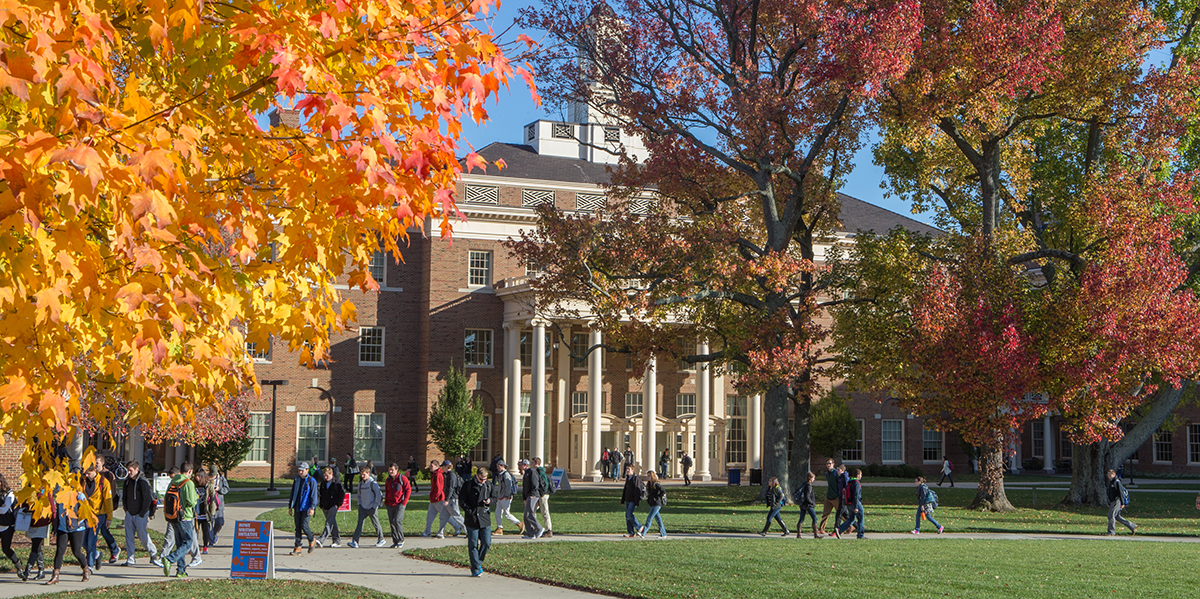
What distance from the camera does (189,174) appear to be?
643cm

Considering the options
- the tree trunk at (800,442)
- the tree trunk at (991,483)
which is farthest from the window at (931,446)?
the tree trunk at (991,483)

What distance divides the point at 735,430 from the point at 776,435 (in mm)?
22771

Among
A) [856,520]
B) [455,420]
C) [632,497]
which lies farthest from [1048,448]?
[632,497]

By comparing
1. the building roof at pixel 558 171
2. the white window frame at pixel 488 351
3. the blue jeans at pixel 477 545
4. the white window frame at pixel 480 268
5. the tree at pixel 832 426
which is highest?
the building roof at pixel 558 171

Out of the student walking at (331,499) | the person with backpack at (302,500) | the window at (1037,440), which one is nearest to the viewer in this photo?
the person with backpack at (302,500)

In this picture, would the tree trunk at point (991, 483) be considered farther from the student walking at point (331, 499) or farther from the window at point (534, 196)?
the window at point (534, 196)

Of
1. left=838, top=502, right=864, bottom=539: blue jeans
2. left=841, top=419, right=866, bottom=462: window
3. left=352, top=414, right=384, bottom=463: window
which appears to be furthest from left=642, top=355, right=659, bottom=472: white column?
left=838, top=502, right=864, bottom=539: blue jeans

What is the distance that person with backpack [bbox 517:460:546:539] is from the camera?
70.8 ft

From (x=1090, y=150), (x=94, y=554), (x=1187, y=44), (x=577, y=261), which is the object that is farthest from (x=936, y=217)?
(x=94, y=554)

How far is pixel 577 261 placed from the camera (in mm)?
28875

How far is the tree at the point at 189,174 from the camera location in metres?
4.57

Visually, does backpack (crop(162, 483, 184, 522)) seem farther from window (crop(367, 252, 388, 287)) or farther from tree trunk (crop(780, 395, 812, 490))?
window (crop(367, 252, 388, 287))

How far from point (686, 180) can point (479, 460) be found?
22347mm

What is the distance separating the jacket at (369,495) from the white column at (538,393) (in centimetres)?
2395
